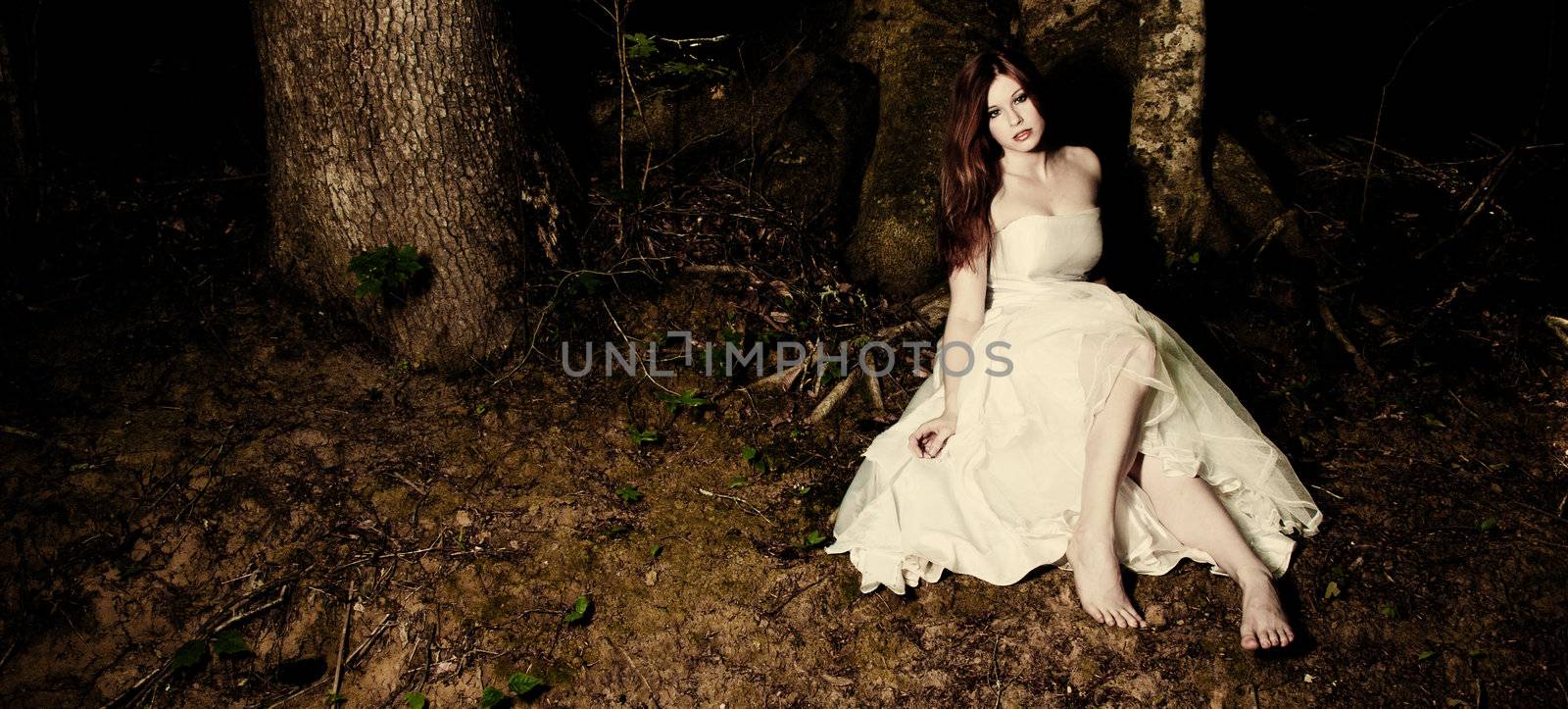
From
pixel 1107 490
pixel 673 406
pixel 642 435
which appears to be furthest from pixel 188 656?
pixel 1107 490

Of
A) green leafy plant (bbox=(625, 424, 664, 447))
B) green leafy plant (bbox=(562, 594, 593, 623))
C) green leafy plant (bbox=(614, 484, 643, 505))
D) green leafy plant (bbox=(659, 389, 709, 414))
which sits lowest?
green leafy plant (bbox=(562, 594, 593, 623))

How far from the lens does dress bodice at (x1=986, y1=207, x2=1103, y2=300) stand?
3.12 metres

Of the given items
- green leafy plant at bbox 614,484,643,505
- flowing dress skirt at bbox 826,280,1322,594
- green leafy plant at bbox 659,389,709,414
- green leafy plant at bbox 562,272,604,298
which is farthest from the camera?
green leafy plant at bbox 562,272,604,298

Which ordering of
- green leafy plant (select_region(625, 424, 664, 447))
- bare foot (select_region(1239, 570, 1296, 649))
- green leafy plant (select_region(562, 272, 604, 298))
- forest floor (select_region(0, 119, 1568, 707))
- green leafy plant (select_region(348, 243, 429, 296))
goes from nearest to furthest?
bare foot (select_region(1239, 570, 1296, 649)) → forest floor (select_region(0, 119, 1568, 707)) → green leafy plant (select_region(348, 243, 429, 296)) → green leafy plant (select_region(625, 424, 664, 447)) → green leafy plant (select_region(562, 272, 604, 298))

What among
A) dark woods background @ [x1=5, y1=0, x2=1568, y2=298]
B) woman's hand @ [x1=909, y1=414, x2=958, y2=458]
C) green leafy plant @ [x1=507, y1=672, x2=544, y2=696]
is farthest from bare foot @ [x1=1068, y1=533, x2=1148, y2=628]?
dark woods background @ [x1=5, y1=0, x2=1568, y2=298]

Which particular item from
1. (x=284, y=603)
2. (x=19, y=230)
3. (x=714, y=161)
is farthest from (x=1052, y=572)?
(x=19, y=230)

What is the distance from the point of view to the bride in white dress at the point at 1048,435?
270 cm

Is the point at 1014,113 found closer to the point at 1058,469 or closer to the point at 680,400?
the point at 1058,469

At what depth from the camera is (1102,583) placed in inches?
104

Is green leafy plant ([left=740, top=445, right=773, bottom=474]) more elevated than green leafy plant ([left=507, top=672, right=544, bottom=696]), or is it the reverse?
green leafy plant ([left=740, top=445, right=773, bottom=474])

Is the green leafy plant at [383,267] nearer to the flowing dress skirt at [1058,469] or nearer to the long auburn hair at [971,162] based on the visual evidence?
the flowing dress skirt at [1058,469]

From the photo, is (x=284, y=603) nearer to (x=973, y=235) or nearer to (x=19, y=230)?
(x=19, y=230)

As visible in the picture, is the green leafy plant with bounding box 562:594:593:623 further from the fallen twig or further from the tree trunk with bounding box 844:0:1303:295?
the tree trunk with bounding box 844:0:1303:295

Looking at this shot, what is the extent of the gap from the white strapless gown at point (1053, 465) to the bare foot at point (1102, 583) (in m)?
0.13
